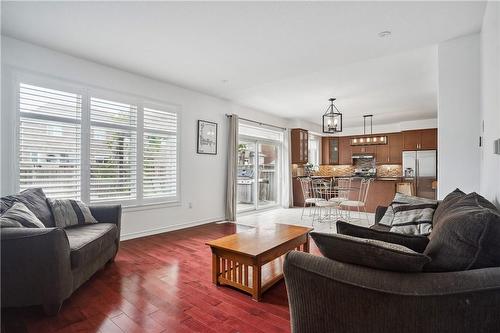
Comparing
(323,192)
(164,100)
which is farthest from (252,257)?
(323,192)

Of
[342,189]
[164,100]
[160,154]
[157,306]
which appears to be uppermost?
[164,100]

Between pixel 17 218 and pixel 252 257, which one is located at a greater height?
pixel 17 218

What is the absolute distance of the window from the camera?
3188mm

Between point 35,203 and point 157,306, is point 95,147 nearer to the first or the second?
point 35,203

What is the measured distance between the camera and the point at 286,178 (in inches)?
299

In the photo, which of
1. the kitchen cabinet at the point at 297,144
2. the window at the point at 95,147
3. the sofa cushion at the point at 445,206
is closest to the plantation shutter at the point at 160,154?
the window at the point at 95,147

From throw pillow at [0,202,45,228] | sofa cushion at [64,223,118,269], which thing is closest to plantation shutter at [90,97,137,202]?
sofa cushion at [64,223,118,269]

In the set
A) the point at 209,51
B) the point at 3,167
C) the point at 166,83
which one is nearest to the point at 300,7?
the point at 209,51

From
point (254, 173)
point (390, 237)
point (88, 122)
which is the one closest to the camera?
point (390, 237)

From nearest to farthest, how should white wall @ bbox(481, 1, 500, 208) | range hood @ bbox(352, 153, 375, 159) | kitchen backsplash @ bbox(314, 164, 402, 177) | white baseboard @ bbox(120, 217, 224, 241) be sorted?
white wall @ bbox(481, 1, 500, 208) → white baseboard @ bbox(120, 217, 224, 241) → kitchen backsplash @ bbox(314, 164, 402, 177) → range hood @ bbox(352, 153, 375, 159)

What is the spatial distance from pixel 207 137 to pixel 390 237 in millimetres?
4228

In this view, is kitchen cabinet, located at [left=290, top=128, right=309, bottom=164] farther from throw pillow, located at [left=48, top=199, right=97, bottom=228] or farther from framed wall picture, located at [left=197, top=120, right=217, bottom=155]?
throw pillow, located at [left=48, top=199, right=97, bottom=228]

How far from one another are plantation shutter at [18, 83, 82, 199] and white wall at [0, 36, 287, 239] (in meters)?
0.14

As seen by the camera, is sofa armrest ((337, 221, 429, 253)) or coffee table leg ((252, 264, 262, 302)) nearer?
sofa armrest ((337, 221, 429, 253))
